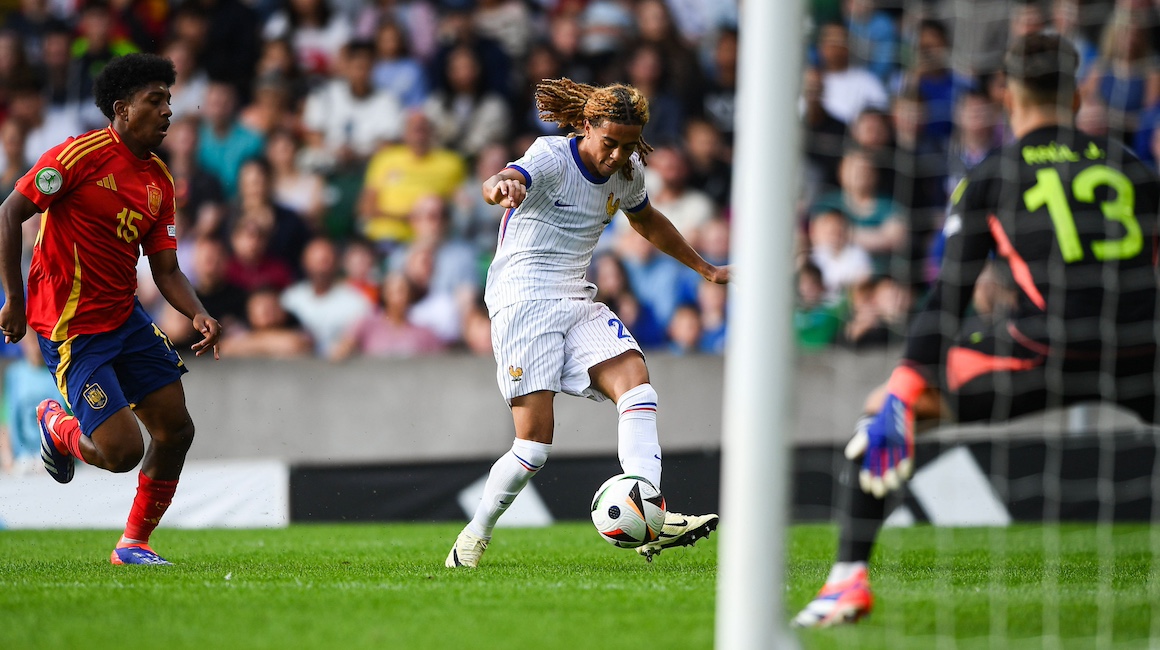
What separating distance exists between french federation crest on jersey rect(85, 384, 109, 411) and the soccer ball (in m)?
2.34

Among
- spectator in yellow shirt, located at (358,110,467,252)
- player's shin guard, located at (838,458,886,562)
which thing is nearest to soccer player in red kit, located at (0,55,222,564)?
player's shin guard, located at (838,458,886,562)

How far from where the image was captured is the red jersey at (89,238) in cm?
582

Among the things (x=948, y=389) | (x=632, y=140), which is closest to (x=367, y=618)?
(x=948, y=389)

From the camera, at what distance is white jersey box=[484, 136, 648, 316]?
19.1 ft

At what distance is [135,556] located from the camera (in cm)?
604

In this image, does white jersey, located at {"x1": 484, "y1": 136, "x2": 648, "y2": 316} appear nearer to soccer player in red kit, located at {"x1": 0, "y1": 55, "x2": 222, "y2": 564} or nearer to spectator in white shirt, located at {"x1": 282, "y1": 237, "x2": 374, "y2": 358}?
soccer player in red kit, located at {"x1": 0, "y1": 55, "x2": 222, "y2": 564}

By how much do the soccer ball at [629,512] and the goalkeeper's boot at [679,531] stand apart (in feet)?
0.71

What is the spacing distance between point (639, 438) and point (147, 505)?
95.7 inches

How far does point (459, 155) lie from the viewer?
11312 millimetres

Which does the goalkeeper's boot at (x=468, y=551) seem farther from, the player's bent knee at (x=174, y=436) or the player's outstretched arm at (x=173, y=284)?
the player's outstretched arm at (x=173, y=284)

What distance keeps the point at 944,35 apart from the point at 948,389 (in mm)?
7489

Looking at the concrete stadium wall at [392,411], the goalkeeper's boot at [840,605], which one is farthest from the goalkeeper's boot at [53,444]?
the goalkeeper's boot at [840,605]

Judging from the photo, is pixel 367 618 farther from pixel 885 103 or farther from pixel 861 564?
pixel 885 103

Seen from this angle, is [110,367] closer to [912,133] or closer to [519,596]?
[519,596]
